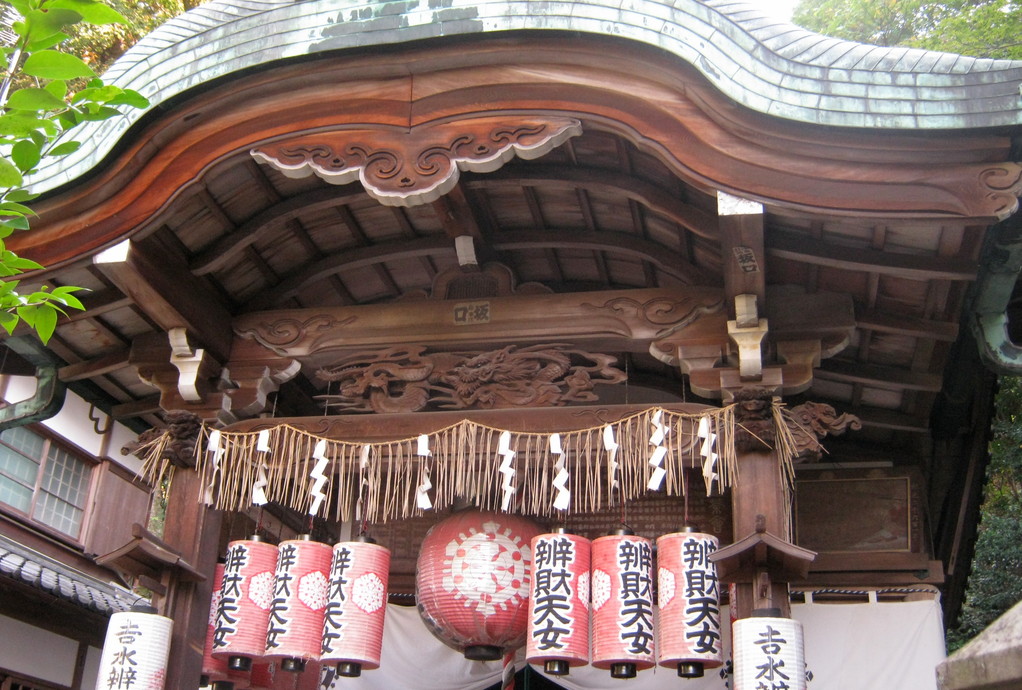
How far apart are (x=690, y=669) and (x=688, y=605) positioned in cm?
39

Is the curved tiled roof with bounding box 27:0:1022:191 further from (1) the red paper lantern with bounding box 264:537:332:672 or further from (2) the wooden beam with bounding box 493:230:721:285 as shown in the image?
(1) the red paper lantern with bounding box 264:537:332:672

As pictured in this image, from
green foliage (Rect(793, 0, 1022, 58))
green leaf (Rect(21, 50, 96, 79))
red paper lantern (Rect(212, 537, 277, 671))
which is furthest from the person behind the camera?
green foliage (Rect(793, 0, 1022, 58))

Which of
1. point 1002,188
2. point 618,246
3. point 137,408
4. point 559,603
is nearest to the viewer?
point 1002,188

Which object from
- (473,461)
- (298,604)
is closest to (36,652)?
(298,604)

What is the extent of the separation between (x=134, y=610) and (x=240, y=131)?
3.31 m

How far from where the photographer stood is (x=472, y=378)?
24.0ft

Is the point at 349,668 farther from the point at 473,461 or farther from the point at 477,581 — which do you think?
the point at 473,461

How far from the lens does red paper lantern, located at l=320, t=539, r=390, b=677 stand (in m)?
6.41

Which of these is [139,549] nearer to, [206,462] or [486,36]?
[206,462]

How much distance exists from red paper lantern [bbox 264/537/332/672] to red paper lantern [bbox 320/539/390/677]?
0.38ft

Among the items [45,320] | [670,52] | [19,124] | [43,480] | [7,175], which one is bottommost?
[45,320]

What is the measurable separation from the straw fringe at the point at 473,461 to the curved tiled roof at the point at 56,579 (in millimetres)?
2087

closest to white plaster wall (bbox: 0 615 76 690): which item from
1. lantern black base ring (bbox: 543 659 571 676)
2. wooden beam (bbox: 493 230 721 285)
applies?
lantern black base ring (bbox: 543 659 571 676)

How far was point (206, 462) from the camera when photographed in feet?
24.0
